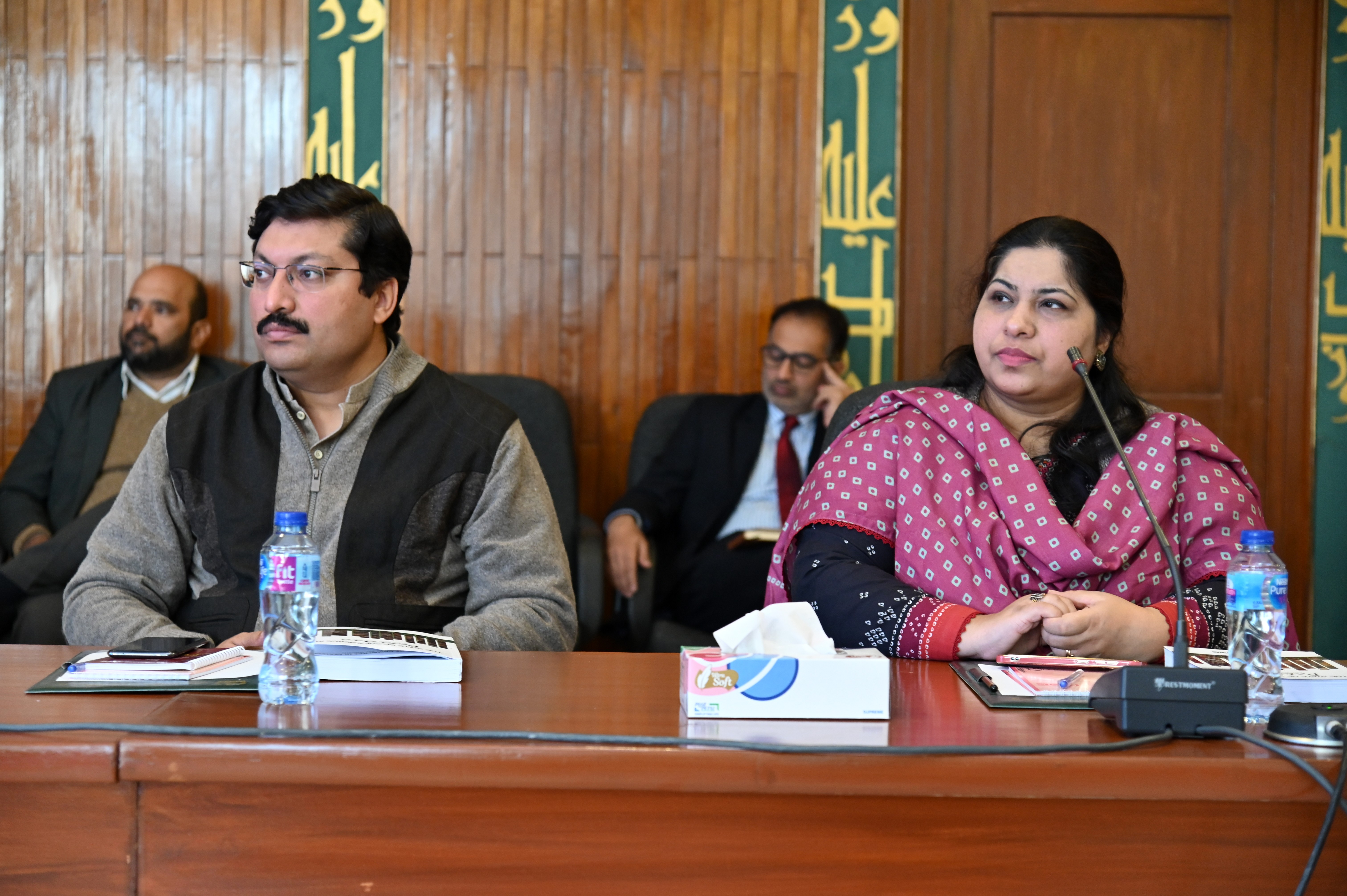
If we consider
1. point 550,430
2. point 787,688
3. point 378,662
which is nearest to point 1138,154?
point 550,430

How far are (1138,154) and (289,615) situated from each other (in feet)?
10.4

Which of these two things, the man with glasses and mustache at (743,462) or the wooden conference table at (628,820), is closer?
the wooden conference table at (628,820)

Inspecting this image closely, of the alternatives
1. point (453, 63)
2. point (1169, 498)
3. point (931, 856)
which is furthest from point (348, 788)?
point (453, 63)

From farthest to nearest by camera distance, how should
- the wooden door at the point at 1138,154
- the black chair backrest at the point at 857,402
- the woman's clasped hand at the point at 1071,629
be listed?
the wooden door at the point at 1138,154 → the black chair backrest at the point at 857,402 → the woman's clasped hand at the point at 1071,629

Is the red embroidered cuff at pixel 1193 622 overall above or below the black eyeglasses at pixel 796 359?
below

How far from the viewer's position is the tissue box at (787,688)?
1.21m

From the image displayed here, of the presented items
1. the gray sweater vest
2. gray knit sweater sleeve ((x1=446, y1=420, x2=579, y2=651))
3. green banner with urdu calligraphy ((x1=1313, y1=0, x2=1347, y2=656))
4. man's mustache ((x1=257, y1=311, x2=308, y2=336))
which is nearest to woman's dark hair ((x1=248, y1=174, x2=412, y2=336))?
man's mustache ((x1=257, y1=311, x2=308, y2=336))

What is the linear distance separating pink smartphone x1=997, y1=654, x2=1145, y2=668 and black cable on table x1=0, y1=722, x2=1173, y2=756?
376mm

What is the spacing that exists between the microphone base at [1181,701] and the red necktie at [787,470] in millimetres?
2061

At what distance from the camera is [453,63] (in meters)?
→ 3.52

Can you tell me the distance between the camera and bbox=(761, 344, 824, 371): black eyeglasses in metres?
3.28

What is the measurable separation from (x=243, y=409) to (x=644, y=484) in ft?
4.73

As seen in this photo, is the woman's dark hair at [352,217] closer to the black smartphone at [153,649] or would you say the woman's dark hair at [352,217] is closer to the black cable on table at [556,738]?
the black smartphone at [153,649]

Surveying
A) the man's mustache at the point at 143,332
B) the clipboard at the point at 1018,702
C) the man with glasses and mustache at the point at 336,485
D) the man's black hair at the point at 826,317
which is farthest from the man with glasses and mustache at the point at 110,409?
the clipboard at the point at 1018,702
